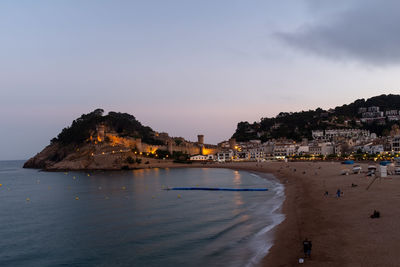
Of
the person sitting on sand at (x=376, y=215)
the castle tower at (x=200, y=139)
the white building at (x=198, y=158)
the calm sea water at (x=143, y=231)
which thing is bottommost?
the calm sea water at (x=143, y=231)

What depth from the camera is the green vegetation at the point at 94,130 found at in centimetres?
13262

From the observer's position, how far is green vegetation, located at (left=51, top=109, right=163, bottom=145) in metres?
133

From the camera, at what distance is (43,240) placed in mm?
21547

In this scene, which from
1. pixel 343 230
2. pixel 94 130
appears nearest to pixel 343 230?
pixel 343 230

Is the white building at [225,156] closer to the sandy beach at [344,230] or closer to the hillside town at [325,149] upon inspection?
the hillside town at [325,149]

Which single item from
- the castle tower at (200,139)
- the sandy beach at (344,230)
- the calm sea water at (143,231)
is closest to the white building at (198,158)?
the castle tower at (200,139)

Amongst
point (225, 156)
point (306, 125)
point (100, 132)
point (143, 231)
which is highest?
point (306, 125)

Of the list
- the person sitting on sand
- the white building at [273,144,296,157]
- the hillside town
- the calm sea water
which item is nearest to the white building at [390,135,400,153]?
the hillside town

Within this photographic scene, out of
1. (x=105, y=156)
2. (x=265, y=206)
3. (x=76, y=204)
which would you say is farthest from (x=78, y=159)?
(x=265, y=206)

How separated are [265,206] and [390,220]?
13102mm

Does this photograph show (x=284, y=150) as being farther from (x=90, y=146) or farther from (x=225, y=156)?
(x=90, y=146)

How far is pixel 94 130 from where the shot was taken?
439 ft

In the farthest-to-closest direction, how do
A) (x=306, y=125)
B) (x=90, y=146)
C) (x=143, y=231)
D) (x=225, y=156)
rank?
(x=306, y=125), (x=225, y=156), (x=90, y=146), (x=143, y=231)

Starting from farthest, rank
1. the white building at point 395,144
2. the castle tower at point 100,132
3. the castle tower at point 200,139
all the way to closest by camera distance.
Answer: the castle tower at point 200,139, the castle tower at point 100,132, the white building at point 395,144
